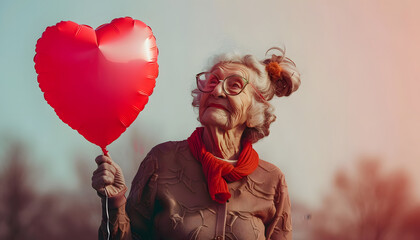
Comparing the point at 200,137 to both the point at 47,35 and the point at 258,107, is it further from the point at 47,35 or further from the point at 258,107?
the point at 47,35

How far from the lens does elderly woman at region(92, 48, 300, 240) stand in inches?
85.8

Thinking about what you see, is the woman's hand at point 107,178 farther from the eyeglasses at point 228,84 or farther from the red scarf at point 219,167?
the eyeglasses at point 228,84

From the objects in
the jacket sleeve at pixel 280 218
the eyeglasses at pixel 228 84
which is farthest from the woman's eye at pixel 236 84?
the jacket sleeve at pixel 280 218

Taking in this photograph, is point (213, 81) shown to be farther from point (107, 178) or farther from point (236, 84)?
point (107, 178)

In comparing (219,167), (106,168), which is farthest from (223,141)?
(106,168)

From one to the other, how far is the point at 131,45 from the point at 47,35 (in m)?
0.25

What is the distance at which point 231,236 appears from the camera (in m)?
2.17

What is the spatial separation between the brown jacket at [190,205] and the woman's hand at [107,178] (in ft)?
0.31

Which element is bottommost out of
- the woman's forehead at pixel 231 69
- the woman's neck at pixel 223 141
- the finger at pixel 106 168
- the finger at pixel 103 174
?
the finger at pixel 103 174

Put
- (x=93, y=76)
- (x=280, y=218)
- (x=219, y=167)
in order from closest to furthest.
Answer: (x=93, y=76), (x=219, y=167), (x=280, y=218)

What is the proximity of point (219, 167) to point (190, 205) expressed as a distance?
6.2 inches

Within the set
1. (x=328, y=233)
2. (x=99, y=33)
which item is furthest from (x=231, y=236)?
(x=328, y=233)

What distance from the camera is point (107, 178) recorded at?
1.97 m

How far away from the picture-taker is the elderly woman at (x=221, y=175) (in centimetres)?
218
